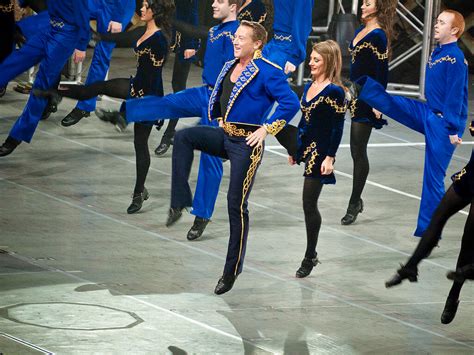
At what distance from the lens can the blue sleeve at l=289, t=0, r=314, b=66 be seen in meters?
9.93

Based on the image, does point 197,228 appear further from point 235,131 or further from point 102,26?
point 102,26

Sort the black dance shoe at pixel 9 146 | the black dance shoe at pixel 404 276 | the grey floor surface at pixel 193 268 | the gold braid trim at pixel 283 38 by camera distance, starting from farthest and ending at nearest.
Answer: the gold braid trim at pixel 283 38
the black dance shoe at pixel 9 146
the black dance shoe at pixel 404 276
the grey floor surface at pixel 193 268

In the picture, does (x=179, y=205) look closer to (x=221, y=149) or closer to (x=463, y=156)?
(x=221, y=149)

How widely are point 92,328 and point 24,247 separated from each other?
1.63m

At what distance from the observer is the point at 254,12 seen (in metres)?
9.57

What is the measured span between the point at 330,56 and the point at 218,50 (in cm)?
115

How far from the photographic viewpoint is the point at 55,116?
11.7 metres

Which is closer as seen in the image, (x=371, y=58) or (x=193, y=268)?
(x=193, y=268)

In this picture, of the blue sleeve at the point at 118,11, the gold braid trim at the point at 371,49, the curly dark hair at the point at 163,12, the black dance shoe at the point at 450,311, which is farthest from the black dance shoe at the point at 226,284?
the blue sleeve at the point at 118,11

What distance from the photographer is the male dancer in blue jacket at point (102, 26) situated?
1080 centimetres

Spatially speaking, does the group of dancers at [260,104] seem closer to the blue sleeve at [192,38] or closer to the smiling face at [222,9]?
the smiling face at [222,9]

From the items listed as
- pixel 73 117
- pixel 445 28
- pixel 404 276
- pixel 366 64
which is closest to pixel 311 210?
pixel 404 276

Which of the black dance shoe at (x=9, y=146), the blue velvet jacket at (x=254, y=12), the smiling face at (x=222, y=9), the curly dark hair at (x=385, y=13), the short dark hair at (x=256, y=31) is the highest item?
the short dark hair at (x=256, y=31)

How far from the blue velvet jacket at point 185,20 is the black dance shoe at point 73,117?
107 cm
